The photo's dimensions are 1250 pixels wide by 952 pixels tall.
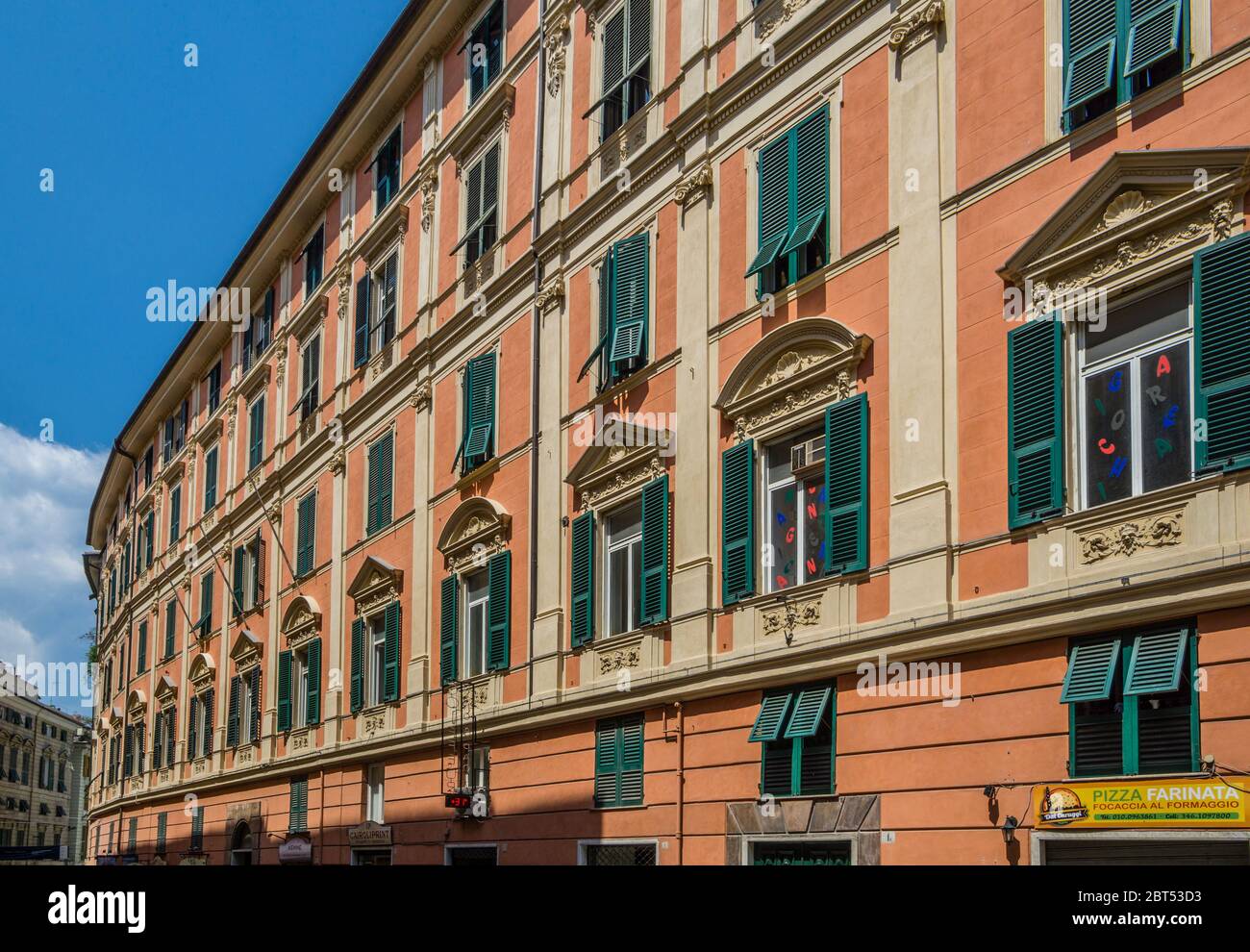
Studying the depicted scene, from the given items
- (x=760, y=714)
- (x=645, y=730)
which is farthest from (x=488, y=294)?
(x=760, y=714)

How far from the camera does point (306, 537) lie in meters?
34.3

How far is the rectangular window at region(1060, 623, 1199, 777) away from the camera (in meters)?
11.8

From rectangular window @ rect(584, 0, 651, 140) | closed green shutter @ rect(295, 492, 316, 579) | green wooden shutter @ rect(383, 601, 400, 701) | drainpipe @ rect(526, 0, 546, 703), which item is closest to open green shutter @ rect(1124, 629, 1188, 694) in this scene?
drainpipe @ rect(526, 0, 546, 703)

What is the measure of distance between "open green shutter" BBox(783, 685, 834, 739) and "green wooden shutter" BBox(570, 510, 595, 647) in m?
4.95

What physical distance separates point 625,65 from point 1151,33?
403 inches

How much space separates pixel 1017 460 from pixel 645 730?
7129mm

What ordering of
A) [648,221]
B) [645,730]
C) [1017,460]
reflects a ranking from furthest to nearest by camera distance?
[648,221] < [645,730] < [1017,460]

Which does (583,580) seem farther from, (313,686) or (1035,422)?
(313,686)

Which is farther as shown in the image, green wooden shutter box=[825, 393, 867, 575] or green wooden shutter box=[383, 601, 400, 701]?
green wooden shutter box=[383, 601, 400, 701]

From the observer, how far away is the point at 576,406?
861 inches

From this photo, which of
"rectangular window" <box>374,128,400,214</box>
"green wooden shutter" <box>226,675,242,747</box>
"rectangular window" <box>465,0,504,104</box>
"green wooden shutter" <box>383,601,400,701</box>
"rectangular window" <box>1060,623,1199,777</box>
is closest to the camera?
"rectangular window" <box>1060,623,1199,777</box>

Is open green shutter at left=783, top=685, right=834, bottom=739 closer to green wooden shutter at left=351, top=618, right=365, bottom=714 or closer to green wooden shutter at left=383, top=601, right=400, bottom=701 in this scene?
green wooden shutter at left=383, top=601, right=400, bottom=701
